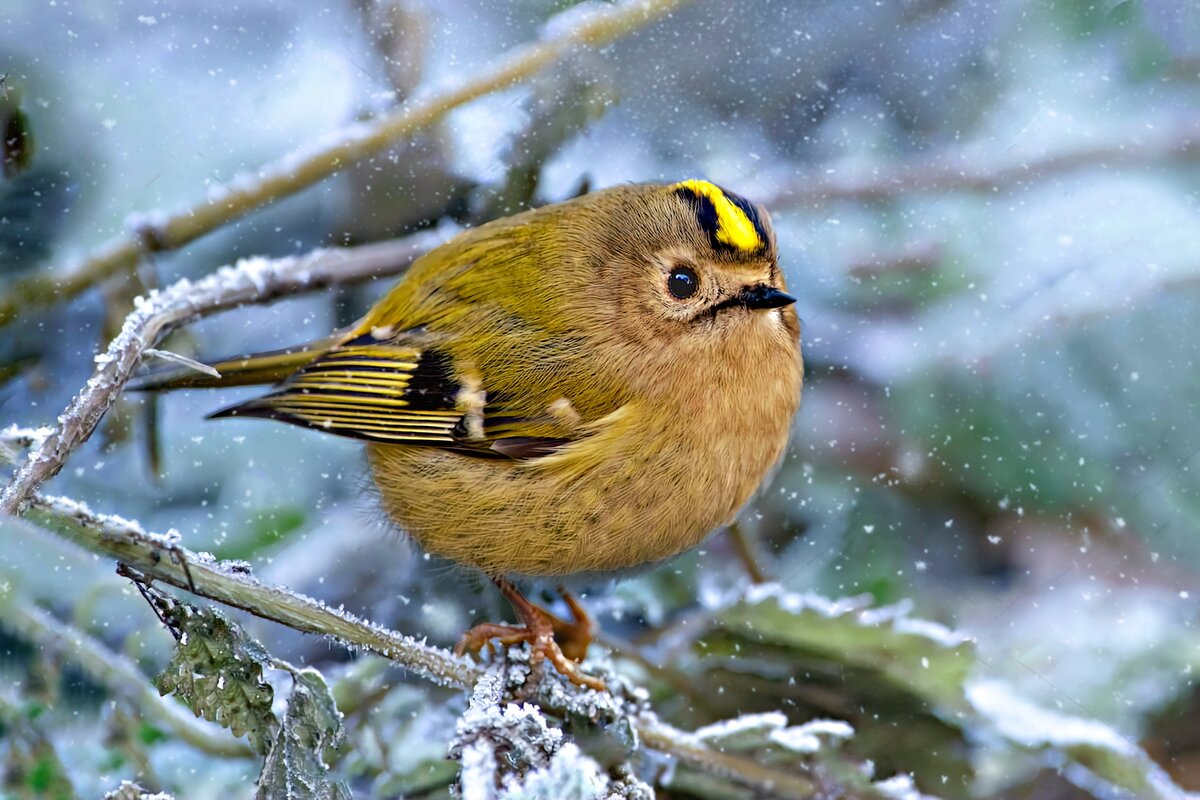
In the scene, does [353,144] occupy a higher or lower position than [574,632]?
higher

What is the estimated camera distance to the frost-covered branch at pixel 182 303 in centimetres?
116

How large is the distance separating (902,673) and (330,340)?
1.26 metres

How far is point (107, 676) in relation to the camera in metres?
1.75

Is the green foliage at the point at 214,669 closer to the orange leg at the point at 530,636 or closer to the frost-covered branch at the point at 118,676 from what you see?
the orange leg at the point at 530,636

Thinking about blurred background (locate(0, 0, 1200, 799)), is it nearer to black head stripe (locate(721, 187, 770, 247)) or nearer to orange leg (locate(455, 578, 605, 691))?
orange leg (locate(455, 578, 605, 691))

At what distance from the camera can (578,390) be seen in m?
1.61

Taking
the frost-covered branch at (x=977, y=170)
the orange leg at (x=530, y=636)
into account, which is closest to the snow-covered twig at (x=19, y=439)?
the orange leg at (x=530, y=636)

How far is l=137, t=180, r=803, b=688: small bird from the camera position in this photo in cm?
153

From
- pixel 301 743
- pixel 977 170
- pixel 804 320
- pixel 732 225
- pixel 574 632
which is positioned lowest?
pixel 301 743

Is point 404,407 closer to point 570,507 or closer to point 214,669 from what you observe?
point 570,507

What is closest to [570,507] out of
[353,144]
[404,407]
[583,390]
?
[583,390]

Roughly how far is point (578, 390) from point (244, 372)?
64cm

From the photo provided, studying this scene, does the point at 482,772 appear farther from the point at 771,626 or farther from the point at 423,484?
the point at 771,626

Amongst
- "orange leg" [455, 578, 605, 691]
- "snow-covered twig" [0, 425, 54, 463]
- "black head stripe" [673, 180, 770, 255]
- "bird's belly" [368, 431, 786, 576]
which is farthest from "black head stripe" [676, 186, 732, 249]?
"snow-covered twig" [0, 425, 54, 463]
